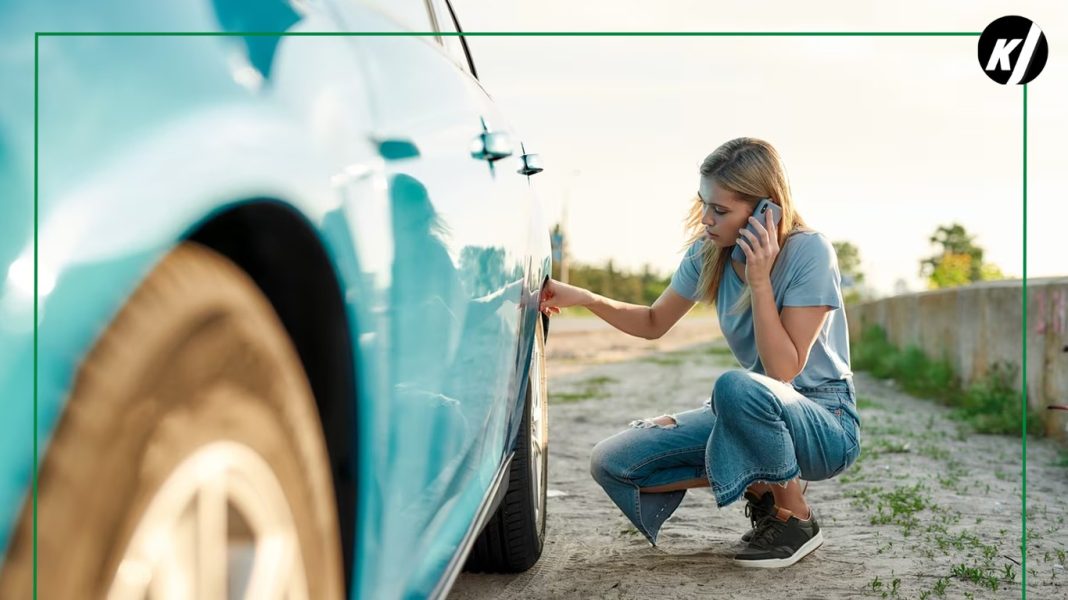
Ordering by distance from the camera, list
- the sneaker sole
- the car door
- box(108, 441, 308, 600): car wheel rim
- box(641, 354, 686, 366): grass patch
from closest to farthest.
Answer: box(108, 441, 308, 600): car wheel rim, the car door, the sneaker sole, box(641, 354, 686, 366): grass patch

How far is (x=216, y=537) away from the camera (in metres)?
1.13

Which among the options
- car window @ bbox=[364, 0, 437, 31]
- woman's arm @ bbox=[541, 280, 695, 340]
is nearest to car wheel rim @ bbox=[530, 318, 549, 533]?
woman's arm @ bbox=[541, 280, 695, 340]

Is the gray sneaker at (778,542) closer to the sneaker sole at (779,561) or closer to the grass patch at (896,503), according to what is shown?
the sneaker sole at (779,561)

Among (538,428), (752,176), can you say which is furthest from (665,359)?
(752,176)

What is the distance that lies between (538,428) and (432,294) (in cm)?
197

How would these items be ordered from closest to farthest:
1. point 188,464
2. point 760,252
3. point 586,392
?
1. point 188,464
2. point 760,252
3. point 586,392

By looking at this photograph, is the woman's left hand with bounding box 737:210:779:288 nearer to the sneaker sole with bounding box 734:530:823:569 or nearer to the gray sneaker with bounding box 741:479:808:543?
the gray sneaker with bounding box 741:479:808:543

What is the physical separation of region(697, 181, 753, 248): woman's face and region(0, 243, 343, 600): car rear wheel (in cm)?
238

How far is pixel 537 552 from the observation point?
11.7 feet

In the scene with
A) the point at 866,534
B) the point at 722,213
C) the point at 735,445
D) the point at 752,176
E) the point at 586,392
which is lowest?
the point at 866,534

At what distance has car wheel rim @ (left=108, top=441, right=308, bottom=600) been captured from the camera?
100 centimetres

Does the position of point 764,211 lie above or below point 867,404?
above

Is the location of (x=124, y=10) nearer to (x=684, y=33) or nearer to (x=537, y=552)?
(x=684, y=33)

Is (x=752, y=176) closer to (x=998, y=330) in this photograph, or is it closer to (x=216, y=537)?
(x=216, y=537)
